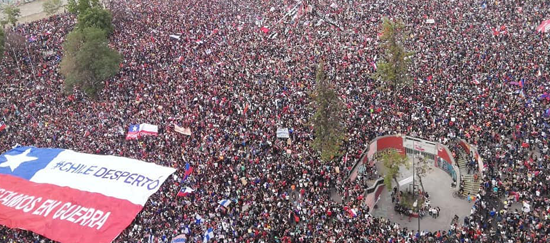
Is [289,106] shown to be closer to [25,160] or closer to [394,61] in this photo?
[394,61]

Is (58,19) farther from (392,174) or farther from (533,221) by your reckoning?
(533,221)

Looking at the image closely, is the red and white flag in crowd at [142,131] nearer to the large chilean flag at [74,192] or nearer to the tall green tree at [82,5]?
the large chilean flag at [74,192]

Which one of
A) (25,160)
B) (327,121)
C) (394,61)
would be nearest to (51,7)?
(25,160)

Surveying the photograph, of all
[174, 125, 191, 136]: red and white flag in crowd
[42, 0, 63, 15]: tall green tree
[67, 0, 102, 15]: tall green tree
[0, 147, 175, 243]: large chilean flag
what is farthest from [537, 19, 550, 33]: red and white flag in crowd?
[42, 0, 63, 15]: tall green tree

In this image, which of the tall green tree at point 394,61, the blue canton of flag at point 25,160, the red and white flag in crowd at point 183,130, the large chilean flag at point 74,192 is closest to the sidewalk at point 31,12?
the blue canton of flag at point 25,160

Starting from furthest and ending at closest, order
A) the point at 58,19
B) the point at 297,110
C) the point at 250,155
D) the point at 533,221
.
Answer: the point at 58,19 → the point at 297,110 → the point at 250,155 → the point at 533,221

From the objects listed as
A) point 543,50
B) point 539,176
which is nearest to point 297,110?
point 539,176
